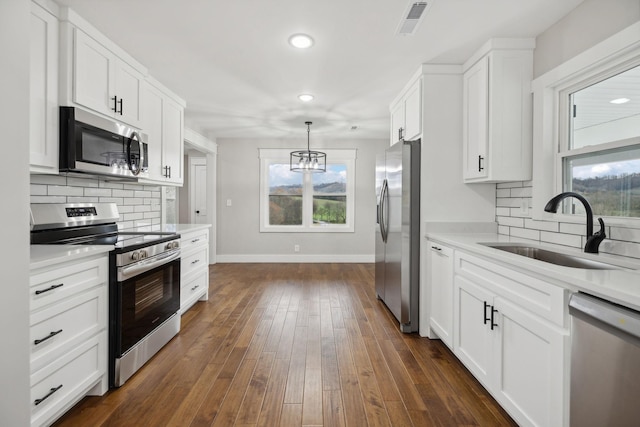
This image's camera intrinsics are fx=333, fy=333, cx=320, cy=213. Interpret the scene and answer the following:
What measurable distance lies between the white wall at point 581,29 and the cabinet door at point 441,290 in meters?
1.52

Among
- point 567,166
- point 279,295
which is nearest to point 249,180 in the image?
point 279,295

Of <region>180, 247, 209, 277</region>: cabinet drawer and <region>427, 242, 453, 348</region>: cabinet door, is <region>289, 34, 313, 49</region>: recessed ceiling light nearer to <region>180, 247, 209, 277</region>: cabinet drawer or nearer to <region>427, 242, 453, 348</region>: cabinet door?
<region>427, 242, 453, 348</region>: cabinet door

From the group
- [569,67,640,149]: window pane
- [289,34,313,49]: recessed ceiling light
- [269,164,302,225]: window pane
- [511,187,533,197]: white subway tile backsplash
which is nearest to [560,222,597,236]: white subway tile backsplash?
[511,187,533,197]: white subway tile backsplash

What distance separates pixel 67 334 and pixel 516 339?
2.23 metres

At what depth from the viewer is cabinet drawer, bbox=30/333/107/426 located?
4.95ft

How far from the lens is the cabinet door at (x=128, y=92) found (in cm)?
258

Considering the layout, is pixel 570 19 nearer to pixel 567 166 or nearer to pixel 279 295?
pixel 567 166

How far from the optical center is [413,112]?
3.18 m

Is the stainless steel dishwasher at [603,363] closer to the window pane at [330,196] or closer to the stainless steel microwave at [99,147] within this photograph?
the stainless steel microwave at [99,147]

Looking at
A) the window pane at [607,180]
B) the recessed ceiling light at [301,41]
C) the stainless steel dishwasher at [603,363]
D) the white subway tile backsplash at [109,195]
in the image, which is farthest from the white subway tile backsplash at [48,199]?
the window pane at [607,180]

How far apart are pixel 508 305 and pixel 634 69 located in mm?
1468

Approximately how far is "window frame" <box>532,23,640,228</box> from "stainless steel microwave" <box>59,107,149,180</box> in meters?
3.11

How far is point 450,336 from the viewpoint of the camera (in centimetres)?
242

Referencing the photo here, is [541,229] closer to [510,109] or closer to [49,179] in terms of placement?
[510,109]
